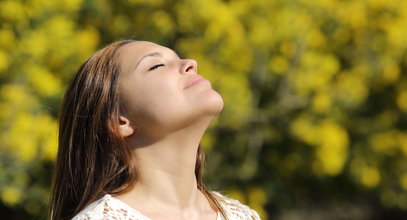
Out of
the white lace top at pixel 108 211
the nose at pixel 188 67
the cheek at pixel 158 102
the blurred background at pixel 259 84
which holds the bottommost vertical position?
the blurred background at pixel 259 84

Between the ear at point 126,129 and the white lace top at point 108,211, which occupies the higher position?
the ear at point 126,129

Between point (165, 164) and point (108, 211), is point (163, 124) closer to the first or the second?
point (165, 164)

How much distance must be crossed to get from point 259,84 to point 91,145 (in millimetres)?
3604

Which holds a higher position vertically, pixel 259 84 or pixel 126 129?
pixel 126 129

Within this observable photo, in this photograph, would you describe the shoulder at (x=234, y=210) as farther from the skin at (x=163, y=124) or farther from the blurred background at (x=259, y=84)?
the blurred background at (x=259, y=84)

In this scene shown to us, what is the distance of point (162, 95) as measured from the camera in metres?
1.94

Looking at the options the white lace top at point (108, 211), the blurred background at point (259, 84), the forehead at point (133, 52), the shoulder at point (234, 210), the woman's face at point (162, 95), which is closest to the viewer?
Answer: the white lace top at point (108, 211)

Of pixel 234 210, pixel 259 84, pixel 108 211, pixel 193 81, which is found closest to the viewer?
pixel 108 211

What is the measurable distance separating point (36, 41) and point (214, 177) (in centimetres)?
187

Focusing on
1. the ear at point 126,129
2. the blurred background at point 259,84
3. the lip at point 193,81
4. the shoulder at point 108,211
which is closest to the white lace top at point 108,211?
the shoulder at point 108,211

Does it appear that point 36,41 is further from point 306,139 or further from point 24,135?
point 306,139

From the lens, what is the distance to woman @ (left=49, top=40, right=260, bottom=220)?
6.38ft

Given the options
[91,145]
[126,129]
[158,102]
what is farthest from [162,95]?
[91,145]

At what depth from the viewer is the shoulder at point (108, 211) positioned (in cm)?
184
